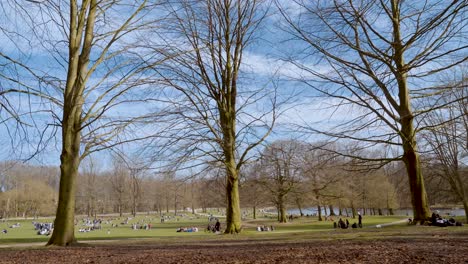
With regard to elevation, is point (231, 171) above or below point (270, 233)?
above

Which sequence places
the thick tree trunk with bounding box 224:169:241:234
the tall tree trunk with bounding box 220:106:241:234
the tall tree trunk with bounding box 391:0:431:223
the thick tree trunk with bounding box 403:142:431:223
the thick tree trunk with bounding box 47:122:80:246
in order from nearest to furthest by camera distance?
the thick tree trunk with bounding box 47:122:80:246, the tall tree trunk with bounding box 391:0:431:223, the thick tree trunk with bounding box 403:142:431:223, the tall tree trunk with bounding box 220:106:241:234, the thick tree trunk with bounding box 224:169:241:234

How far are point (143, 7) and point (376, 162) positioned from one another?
8.55 meters

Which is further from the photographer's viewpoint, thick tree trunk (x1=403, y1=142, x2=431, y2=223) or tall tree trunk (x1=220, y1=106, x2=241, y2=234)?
tall tree trunk (x1=220, y1=106, x2=241, y2=234)

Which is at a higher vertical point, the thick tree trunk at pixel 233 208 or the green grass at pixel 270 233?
the thick tree trunk at pixel 233 208

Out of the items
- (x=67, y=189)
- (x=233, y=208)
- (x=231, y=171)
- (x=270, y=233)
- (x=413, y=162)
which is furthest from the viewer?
(x=270, y=233)

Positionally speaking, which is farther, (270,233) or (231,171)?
(270,233)

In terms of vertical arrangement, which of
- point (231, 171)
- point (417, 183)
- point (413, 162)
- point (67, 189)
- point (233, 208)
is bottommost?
point (233, 208)

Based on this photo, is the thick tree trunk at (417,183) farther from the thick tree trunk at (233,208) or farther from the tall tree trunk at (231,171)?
the thick tree trunk at (233,208)

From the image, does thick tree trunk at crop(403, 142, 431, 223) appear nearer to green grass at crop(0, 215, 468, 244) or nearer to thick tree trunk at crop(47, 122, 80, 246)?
green grass at crop(0, 215, 468, 244)

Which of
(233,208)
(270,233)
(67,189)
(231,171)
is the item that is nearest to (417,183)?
(231,171)

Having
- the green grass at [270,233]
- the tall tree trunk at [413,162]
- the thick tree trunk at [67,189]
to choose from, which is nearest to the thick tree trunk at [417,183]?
the tall tree trunk at [413,162]

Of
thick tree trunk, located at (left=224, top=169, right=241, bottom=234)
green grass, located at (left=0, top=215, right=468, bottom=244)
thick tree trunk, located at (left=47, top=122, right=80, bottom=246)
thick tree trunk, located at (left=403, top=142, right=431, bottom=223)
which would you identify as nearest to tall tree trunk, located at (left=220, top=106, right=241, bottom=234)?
thick tree trunk, located at (left=224, top=169, right=241, bottom=234)

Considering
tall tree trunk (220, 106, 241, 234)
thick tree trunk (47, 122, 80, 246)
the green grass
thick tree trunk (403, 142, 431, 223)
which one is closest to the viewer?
thick tree trunk (47, 122, 80, 246)

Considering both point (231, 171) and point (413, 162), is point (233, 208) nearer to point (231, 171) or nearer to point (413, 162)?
point (231, 171)
